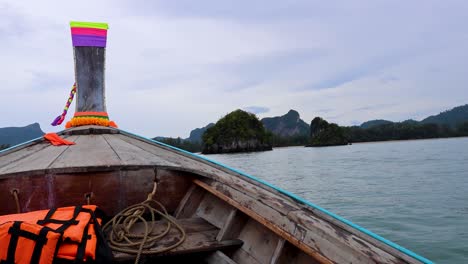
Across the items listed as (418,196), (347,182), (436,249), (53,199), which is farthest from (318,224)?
(347,182)

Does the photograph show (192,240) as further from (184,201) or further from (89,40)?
(89,40)

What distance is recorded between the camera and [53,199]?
2559mm

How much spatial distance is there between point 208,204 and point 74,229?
Result: 1.24 metres

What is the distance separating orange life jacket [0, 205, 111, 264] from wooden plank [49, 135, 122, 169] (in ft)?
1.86

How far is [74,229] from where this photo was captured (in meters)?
1.86

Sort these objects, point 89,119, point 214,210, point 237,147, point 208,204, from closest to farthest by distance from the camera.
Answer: point 214,210 → point 208,204 → point 89,119 → point 237,147

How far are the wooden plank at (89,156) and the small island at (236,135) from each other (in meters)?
81.7

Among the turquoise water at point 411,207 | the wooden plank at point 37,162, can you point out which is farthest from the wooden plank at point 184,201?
the turquoise water at point 411,207

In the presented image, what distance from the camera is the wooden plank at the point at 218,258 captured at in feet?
6.95

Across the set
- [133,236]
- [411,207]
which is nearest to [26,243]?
[133,236]

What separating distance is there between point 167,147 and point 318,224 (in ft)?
9.40

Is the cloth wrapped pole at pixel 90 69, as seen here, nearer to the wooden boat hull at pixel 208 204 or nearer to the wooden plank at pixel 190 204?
the wooden boat hull at pixel 208 204

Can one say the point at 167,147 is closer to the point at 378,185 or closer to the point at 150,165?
the point at 150,165

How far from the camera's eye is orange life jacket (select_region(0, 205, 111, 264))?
5.77ft
